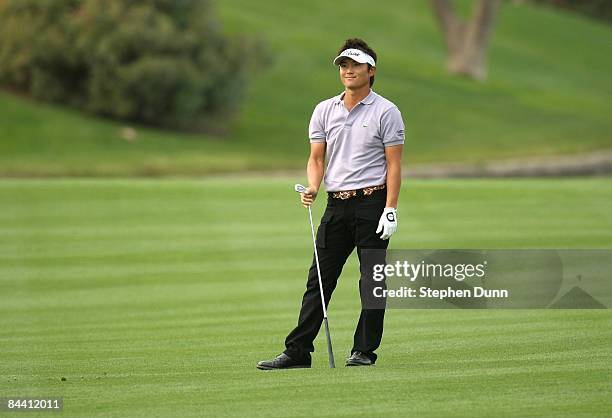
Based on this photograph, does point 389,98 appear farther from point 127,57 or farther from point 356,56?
point 356,56

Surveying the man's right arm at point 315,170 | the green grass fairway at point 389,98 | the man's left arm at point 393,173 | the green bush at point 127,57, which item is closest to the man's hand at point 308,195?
the man's right arm at point 315,170

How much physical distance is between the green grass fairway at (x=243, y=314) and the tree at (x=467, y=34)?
26.9 m

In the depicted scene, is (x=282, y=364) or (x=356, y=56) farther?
(x=282, y=364)

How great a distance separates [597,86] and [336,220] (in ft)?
169

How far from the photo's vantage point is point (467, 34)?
49781mm

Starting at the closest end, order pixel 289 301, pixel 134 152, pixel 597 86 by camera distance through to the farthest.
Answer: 1. pixel 289 301
2. pixel 134 152
3. pixel 597 86

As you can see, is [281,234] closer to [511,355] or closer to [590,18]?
[511,355]

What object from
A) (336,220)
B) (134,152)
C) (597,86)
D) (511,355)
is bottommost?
(511,355)

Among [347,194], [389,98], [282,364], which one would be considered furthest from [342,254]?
[389,98]

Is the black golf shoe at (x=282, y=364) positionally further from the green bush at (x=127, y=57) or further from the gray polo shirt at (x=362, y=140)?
the green bush at (x=127, y=57)

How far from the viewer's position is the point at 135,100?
117 ft

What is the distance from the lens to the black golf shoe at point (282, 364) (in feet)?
26.9

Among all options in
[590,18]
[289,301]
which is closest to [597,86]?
[590,18]

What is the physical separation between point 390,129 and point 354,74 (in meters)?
0.41
